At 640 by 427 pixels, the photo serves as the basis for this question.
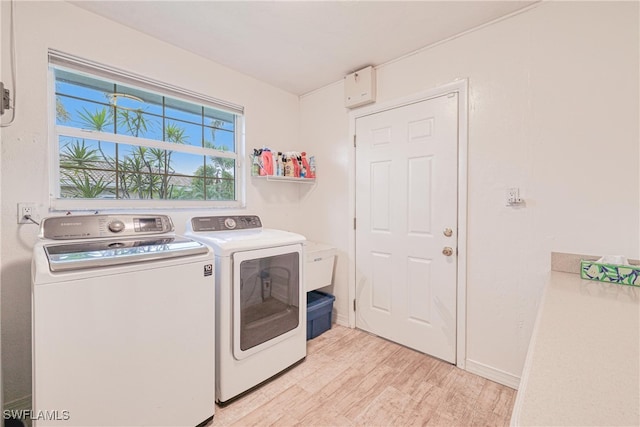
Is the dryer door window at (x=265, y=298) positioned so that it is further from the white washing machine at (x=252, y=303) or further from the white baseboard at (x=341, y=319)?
the white baseboard at (x=341, y=319)

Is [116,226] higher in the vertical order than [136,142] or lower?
lower

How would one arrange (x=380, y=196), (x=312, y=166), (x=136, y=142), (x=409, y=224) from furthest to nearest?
(x=312, y=166) → (x=380, y=196) → (x=409, y=224) → (x=136, y=142)

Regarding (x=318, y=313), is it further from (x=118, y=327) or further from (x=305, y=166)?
(x=118, y=327)

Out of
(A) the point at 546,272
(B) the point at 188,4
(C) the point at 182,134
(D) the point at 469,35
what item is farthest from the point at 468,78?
(C) the point at 182,134

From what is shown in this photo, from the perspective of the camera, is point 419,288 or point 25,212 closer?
point 25,212

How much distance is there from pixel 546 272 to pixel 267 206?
7.47 feet

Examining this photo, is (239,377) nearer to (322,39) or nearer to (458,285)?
(458,285)

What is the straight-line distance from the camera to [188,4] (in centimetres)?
168

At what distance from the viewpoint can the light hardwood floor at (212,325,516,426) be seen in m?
1.54

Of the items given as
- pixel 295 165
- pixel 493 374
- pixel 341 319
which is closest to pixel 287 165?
pixel 295 165

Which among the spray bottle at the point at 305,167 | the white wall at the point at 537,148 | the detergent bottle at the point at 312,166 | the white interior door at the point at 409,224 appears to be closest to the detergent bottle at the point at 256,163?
the spray bottle at the point at 305,167

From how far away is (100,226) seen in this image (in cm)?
156

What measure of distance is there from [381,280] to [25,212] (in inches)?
98.0

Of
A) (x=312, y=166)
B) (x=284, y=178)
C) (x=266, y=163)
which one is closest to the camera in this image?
(x=266, y=163)
